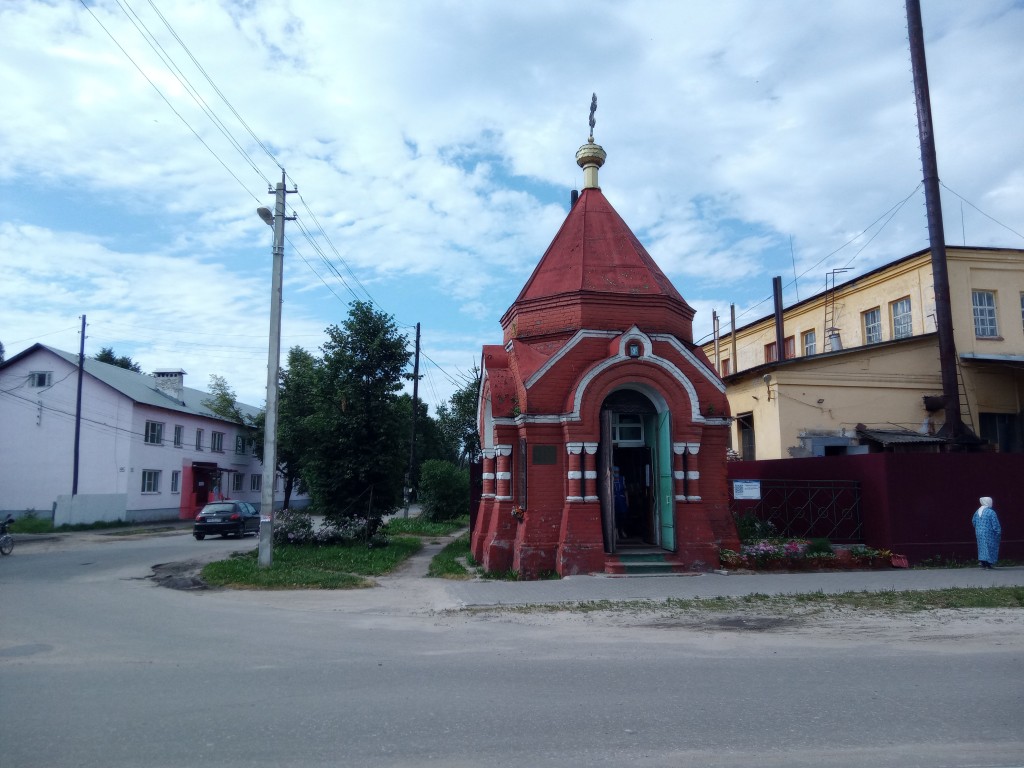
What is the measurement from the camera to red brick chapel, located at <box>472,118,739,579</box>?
46.1ft

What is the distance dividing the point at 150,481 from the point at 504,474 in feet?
84.9

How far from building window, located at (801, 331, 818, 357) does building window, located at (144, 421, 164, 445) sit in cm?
2970

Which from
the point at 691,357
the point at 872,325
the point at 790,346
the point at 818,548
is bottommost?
the point at 818,548

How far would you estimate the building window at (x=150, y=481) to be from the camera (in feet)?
110

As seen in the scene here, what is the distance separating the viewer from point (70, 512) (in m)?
29.4

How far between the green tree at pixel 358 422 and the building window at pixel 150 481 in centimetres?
1815

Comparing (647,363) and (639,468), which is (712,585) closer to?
(639,468)

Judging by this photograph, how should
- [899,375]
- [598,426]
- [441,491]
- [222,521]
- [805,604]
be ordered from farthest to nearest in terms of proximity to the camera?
[441,491]
[222,521]
[899,375]
[598,426]
[805,604]

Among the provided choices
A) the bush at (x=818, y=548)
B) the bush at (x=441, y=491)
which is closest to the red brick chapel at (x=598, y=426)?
the bush at (x=818, y=548)

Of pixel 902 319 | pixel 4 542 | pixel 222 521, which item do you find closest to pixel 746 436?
pixel 902 319

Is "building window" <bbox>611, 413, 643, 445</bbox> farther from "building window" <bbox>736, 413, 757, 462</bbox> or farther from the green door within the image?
"building window" <bbox>736, 413, 757, 462</bbox>

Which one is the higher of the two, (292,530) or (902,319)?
(902,319)

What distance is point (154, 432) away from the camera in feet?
113

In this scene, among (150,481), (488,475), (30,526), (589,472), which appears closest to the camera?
(589,472)
